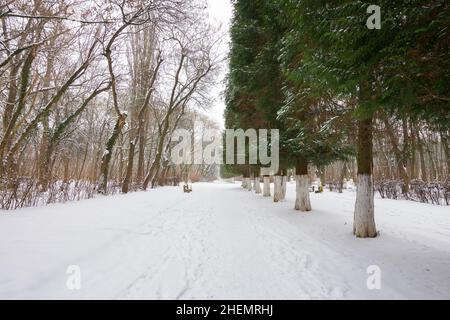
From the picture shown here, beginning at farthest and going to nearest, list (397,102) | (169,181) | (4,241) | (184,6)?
(169,181) < (184,6) < (4,241) < (397,102)

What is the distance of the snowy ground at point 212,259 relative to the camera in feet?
11.5

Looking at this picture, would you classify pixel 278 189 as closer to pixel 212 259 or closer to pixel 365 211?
pixel 365 211

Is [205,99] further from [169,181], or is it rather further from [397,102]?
[397,102]

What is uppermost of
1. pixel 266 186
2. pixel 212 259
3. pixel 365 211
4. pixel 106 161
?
pixel 106 161

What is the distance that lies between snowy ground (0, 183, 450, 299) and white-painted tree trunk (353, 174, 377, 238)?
257mm

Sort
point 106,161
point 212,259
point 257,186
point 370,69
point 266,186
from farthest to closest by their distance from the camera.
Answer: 1. point 257,186
2. point 266,186
3. point 106,161
4. point 212,259
5. point 370,69

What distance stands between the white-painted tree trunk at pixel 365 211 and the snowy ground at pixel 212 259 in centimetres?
26

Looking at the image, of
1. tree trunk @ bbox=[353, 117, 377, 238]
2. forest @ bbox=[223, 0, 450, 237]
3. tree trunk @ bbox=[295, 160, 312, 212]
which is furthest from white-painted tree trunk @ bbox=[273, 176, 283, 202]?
tree trunk @ bbox=[353, 117, 377, 238]

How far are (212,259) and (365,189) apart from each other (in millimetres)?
4221

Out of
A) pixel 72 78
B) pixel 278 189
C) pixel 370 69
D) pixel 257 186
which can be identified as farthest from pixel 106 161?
pixel 370 69

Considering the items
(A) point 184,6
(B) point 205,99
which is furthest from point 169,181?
(A) point 184,6

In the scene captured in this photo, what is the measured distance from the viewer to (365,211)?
21.1 ft

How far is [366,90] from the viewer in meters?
4.32
